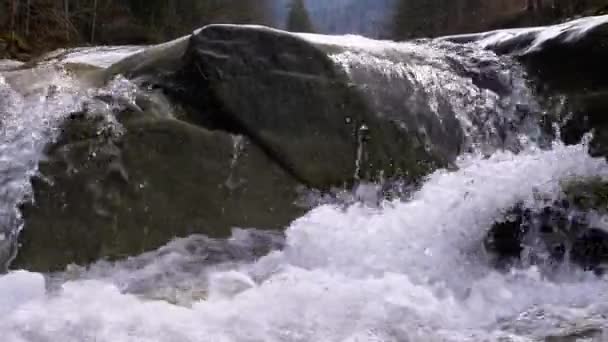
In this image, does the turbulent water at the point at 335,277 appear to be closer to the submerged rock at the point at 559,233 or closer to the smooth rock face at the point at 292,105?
the submerged rock at the point at 559,233

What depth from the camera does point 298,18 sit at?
83.2 ft

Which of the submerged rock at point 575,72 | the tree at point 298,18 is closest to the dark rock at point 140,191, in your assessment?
the submerged rock at point 575,72

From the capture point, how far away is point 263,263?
3.77 metres

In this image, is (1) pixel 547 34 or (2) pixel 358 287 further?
(1) pixel 547 34

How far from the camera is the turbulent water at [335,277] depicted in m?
2.88

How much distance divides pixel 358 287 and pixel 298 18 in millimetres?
22892

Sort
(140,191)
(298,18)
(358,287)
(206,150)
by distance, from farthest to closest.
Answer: (298,18) < (206,150) < (140,191) < (358,287)

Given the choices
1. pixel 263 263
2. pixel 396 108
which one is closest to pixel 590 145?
pixel 396 108

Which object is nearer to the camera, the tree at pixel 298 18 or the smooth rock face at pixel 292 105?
the smooth rock face at pixel 292 105

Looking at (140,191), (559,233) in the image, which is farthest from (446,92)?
(140,191)

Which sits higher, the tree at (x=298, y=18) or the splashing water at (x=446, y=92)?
the tree at (x=298, y=18)

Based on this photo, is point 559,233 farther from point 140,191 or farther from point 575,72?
point 140,191

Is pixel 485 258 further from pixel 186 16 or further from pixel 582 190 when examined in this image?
pixel 186 16

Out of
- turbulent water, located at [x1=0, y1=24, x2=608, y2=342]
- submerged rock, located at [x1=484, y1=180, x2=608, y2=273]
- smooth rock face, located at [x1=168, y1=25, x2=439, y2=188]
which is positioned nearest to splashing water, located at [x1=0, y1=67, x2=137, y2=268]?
turbulent water, located at [x1=0, y1=24, x2=608, y2=342]
